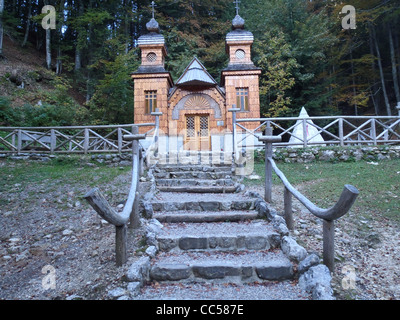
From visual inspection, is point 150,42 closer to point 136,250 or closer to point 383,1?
point 136,250

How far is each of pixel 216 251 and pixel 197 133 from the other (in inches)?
431

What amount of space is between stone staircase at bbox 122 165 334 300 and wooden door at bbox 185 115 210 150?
8939 mm

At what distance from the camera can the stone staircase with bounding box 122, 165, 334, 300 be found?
291 centimetres

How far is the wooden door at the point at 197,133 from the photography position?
14.1 metres

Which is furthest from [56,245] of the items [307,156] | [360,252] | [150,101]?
[150,101]

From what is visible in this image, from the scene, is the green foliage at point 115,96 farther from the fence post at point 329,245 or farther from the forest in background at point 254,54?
the fence post at point 329,245


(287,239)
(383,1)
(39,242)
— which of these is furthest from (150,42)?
(383,1)

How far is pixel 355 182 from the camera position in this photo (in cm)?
655

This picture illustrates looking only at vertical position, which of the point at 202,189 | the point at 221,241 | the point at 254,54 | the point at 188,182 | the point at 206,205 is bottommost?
the point at 221,241

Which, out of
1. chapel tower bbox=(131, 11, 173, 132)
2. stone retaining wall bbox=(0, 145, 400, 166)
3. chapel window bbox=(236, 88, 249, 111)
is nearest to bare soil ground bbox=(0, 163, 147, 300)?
stone retaining wall bbox=(0, 145, 400, 166)

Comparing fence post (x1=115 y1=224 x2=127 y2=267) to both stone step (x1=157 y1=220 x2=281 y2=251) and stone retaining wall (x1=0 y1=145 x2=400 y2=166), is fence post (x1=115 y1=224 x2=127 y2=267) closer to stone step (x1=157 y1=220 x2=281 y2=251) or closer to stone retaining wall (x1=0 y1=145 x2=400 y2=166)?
stone step (x1=157 y1=220 x2=281 y2=251)

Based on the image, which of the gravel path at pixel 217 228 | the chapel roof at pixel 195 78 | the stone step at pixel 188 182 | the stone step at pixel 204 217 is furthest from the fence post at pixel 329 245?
the chapel roof at pixel 195 78

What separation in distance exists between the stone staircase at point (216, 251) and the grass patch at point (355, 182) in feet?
6.52

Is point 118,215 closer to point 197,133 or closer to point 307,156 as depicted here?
point 307,156
